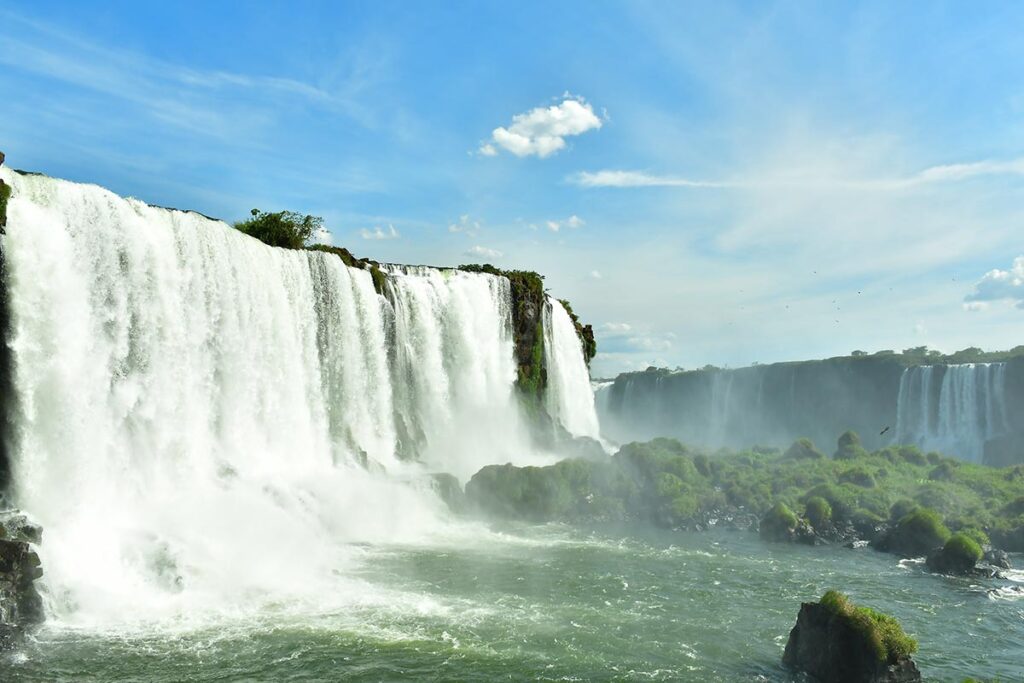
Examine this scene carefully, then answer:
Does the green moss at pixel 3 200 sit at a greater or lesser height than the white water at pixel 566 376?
greater

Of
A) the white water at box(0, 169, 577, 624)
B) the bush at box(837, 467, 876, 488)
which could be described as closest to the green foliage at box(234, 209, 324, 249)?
the white water at box(0, 169, 577, 624)

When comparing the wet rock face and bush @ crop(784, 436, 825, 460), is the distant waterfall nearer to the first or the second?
bush @ crop(784, 436, 825, 460)

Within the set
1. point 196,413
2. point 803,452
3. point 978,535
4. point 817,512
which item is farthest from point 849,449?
point 196,413

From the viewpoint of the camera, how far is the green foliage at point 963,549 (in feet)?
67.1

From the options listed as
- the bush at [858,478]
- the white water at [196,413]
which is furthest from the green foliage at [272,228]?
the bush at [858,478]

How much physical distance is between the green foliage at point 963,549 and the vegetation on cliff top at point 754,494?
77.3 inches

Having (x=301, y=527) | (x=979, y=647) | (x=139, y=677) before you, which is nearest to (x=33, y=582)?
→ (x=139, y=677)

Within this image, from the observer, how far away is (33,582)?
13.3m

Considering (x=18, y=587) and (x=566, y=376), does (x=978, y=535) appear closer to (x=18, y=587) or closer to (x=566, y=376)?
(x=566, y=376)

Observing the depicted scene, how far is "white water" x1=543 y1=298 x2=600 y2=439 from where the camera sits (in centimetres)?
4059

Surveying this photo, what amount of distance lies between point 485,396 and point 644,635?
20.4 metres

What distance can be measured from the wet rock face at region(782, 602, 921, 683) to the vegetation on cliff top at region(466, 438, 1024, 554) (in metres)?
12.3

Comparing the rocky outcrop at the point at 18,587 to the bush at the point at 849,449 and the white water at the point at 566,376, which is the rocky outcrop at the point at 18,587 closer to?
the white water at the point at 566,376

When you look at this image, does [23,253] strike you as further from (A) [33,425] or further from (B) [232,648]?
(B) [232,648]
